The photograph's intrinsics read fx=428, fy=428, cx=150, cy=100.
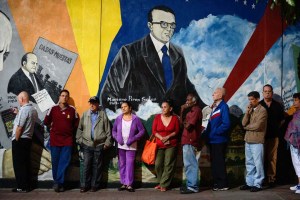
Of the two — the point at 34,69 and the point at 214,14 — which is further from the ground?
the point at 214,14

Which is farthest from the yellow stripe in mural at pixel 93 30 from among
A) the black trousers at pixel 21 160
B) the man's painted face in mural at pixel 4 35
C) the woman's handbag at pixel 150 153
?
the black trousers at pixel 21 160

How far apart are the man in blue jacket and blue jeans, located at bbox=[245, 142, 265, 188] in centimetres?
47

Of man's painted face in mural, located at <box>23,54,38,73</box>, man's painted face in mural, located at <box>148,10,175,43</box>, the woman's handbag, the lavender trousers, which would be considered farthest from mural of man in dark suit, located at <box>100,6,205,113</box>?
man's painted face in mural, located at <box>23,54,38,73</box>

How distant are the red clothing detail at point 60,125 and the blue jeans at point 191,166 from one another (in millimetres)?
2426

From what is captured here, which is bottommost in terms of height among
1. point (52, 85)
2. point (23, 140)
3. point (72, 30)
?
point (23, 140)

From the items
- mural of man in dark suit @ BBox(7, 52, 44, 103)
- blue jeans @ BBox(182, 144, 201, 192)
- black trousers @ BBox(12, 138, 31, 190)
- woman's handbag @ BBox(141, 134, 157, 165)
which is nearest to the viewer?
blue jeans @ BBox(182, 144, 201, 192)

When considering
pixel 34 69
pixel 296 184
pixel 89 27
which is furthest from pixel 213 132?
pixel 34 69

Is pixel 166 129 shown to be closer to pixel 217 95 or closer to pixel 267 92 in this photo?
pixel 217 95

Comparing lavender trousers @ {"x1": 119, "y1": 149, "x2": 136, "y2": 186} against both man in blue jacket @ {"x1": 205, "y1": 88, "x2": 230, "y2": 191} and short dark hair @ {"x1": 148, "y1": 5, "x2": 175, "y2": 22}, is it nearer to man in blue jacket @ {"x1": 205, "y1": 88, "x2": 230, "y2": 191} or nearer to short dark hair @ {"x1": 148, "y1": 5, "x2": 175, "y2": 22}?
man in blue jacket @ {"x1": 205, "y1": 88, "x2": 230, "y2": 191}

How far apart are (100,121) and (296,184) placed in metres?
4.50

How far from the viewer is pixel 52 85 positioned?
369 inches

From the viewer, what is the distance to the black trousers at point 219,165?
29.1 ft

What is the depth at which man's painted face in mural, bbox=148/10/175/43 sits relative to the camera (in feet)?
30.9

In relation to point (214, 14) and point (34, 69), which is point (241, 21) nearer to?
point (214, 14)
